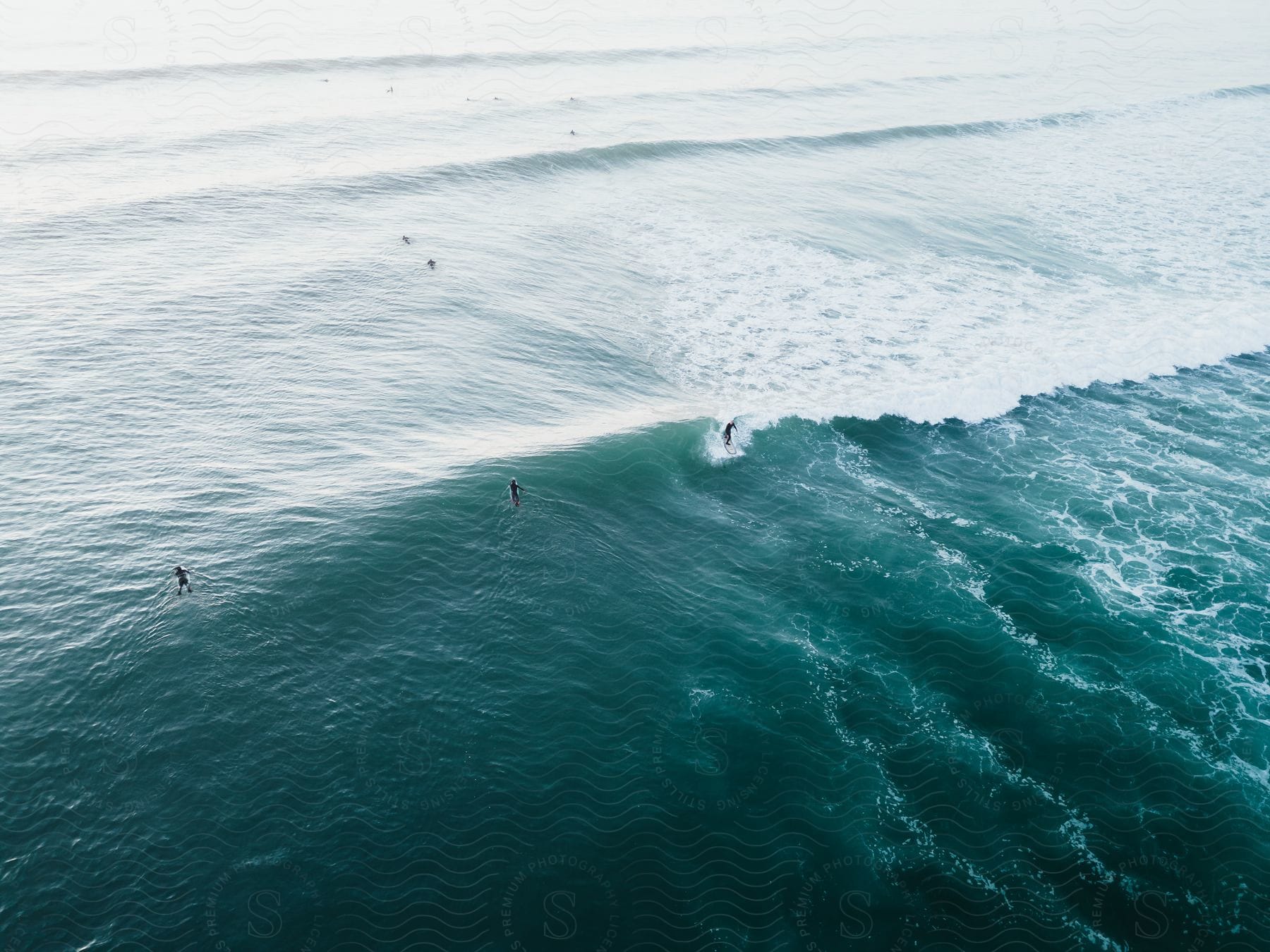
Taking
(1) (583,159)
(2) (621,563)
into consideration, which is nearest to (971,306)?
(2) (621,563)

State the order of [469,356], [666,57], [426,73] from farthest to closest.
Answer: [666,57]
[426,73]
[469,356]

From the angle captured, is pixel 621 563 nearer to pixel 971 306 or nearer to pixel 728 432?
pixel 728 432

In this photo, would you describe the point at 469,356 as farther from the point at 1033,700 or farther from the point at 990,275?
the point at 990,275

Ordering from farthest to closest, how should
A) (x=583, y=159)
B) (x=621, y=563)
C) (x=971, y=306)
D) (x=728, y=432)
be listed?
1. (x=583, y=159)
2. (x=971, y=306)
3. (x=728, y=432)
4. (x=621, y=563)

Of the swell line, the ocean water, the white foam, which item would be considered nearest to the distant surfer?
the ocean water

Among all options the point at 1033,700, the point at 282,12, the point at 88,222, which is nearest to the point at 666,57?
the point at 282,12
